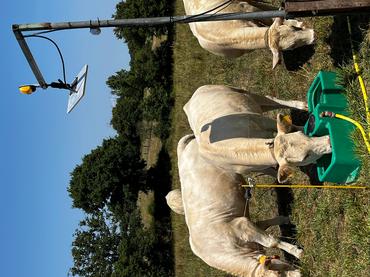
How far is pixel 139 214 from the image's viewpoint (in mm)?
14508

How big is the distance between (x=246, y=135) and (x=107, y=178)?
28.3ft

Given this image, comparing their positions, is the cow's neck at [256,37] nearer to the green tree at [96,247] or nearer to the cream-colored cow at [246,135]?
the cream-colored cow at [246,135]

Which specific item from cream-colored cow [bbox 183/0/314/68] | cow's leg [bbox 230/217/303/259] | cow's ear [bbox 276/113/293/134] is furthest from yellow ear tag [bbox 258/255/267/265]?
cream-colored cow [bbox 183/0/314/68]

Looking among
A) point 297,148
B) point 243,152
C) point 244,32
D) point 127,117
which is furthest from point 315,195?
point 127,117

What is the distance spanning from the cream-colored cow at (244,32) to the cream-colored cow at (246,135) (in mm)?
607

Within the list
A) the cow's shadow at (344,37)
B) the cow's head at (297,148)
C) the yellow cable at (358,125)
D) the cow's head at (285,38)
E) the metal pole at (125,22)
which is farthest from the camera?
the cow's head at (285,38)

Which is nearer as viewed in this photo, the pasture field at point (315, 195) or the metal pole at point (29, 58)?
the metal pole at point (29, 58)

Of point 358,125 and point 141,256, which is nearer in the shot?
point 358,125

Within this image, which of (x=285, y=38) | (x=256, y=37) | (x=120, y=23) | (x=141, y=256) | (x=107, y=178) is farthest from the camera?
(x=107, y=178)

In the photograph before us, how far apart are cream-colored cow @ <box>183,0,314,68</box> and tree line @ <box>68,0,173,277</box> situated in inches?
254

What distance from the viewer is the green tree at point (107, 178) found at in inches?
566

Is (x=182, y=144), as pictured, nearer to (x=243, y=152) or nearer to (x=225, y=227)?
(x=225, y=227)

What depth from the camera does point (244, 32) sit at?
699cm

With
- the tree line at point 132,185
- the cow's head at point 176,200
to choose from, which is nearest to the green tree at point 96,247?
the tree line at point 132,185
